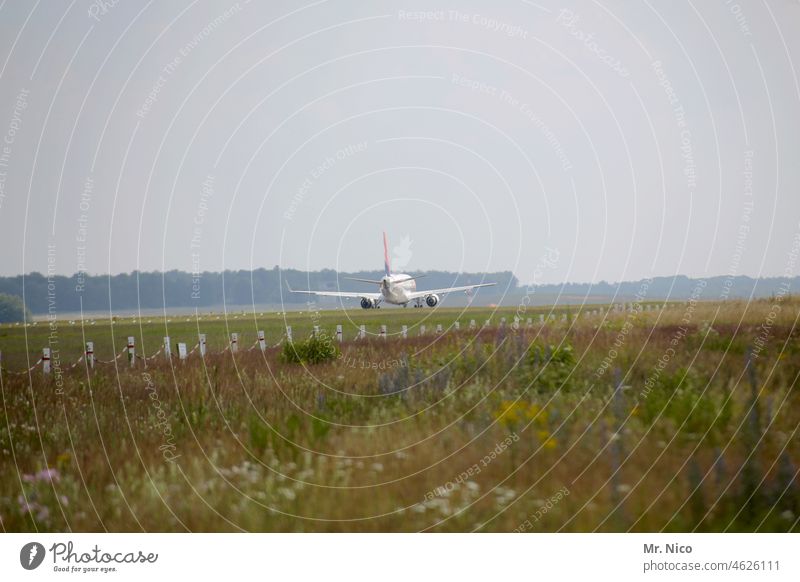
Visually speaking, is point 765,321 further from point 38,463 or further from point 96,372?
point 96,372

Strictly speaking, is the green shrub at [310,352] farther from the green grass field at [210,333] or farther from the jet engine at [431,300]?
the jet engine at [431,300]

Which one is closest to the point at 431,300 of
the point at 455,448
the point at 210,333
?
the point at 210,333

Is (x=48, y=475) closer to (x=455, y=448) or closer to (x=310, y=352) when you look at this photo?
(x=455, y=448)

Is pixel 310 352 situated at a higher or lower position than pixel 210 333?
higher

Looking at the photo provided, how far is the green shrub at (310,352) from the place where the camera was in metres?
13.2

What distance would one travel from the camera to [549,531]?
6.45 meters

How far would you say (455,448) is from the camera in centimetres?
686

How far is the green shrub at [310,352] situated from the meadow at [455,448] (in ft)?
8.60

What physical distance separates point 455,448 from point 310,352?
693 cm

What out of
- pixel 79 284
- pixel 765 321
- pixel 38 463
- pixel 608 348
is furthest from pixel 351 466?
pixel 765 321

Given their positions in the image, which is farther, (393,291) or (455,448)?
(393,291)

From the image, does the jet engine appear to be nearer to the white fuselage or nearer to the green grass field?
the white fuselage
